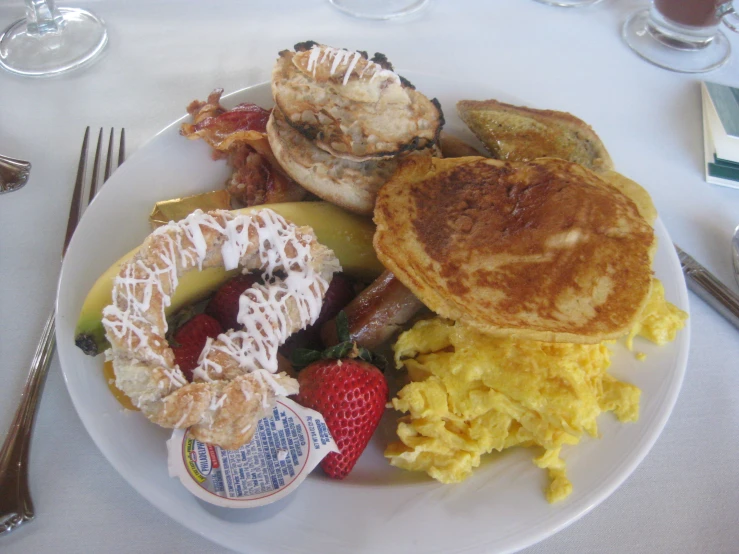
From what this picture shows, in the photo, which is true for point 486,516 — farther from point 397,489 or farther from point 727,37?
Answer: point 727,37

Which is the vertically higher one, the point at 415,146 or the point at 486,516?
the point at 415,146

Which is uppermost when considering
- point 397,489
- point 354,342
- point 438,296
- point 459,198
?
point 459,198

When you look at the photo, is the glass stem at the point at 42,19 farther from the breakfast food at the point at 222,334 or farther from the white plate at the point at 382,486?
the breakfast food at the point at 222,334

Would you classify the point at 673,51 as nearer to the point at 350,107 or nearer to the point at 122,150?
the point at 350,107

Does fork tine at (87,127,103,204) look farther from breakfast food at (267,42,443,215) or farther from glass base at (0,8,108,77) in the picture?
breakfast food at (267,42,443,215)

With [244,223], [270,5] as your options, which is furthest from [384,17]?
[244,223]

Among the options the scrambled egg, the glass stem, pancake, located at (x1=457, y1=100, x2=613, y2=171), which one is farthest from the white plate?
the glass stem
